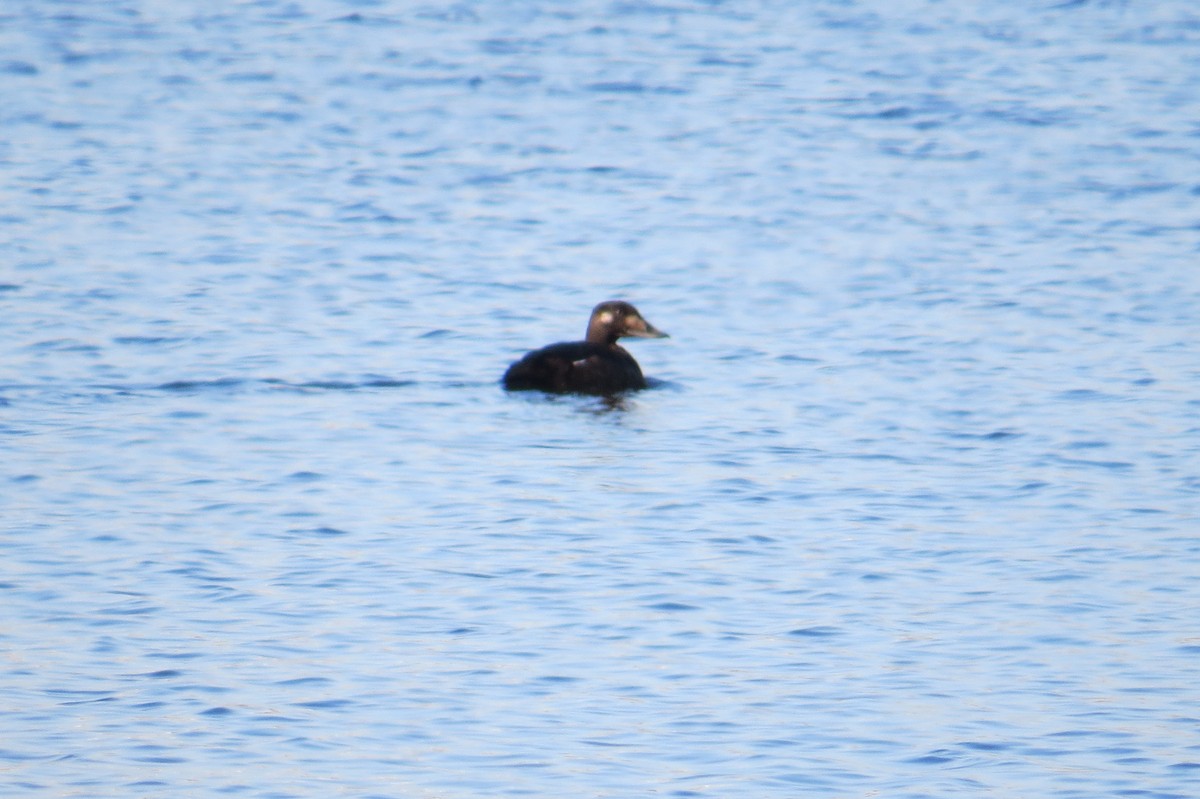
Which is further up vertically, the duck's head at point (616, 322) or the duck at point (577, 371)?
the duck's head at point (616, 322)

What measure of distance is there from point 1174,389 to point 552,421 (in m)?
3.94

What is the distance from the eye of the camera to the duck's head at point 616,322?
1430 cm

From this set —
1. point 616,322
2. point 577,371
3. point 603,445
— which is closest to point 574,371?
point 577,371

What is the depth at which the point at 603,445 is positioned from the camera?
12172 millimetres

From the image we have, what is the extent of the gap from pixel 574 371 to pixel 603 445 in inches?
50.2

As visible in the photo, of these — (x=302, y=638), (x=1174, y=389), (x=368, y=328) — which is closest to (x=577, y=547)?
(x=302, y=638)

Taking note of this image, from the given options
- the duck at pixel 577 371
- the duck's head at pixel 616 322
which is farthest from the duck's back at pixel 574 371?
the duck's head at pixel 616 322

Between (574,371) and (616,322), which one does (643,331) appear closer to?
(616,322)

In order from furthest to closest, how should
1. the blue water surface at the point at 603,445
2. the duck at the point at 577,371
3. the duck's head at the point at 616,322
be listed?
1. the duck's head at the point at 616,322
2. the duck at the point at 577,371
3. the blue water surface at the point at 603,445

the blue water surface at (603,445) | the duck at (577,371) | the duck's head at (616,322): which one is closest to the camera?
the blue water surface at (603,445)

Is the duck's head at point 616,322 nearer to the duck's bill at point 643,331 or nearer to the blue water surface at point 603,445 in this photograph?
the duck's bill at point 643,331

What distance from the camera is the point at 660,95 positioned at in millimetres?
27375

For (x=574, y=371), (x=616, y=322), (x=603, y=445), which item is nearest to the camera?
(x=603, y=445)

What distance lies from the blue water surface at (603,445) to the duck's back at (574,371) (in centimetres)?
16
